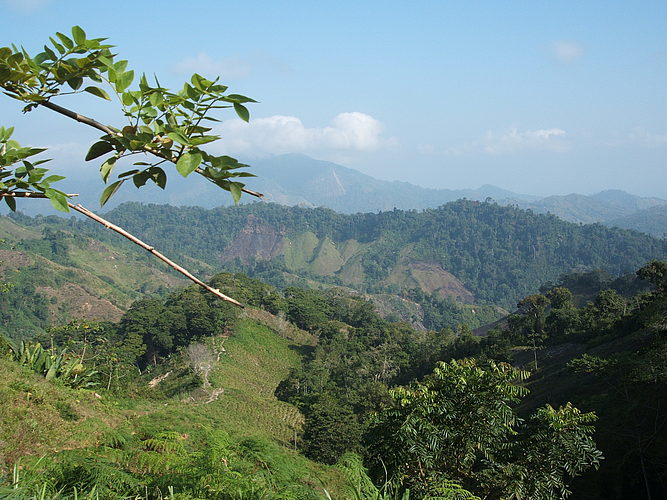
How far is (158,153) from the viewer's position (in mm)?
1148

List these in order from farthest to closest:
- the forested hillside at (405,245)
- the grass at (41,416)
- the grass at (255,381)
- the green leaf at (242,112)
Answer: the forested hillside at (405,245), the grass at (255,381), the grass at (41,416), the green leaf at (242,112)

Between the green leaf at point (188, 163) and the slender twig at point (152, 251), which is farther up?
the green leaf at point (188, 163)

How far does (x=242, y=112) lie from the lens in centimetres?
110

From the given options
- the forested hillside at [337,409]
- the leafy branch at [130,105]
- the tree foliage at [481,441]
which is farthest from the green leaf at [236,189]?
the tree foliage at [481,441]

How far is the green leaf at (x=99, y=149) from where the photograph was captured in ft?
3.78

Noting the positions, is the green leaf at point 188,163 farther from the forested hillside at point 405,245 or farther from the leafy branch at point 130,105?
the forested hillside at point 405,245

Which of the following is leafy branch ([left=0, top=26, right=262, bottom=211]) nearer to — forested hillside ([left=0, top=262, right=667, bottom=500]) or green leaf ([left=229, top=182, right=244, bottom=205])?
green leaf ([left=229, top=182, right=244, bottom=205])

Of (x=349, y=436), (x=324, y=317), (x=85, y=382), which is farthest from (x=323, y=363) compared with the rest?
(x=85, y=382)

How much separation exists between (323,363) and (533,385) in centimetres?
1748

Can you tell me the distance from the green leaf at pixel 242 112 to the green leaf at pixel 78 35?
452mm

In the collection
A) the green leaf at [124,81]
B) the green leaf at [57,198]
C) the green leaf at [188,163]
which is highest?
the green leaf at [124,81]

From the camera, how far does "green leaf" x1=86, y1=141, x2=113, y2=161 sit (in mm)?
1151

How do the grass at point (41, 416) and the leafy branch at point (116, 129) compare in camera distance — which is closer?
the leafy branch at point (116, 129)

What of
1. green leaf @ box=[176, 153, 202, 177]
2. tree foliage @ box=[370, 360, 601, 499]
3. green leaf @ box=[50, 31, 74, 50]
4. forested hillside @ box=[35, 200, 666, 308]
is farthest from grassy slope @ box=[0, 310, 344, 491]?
forested hillside @ box=[35, 200, 666, 308]
